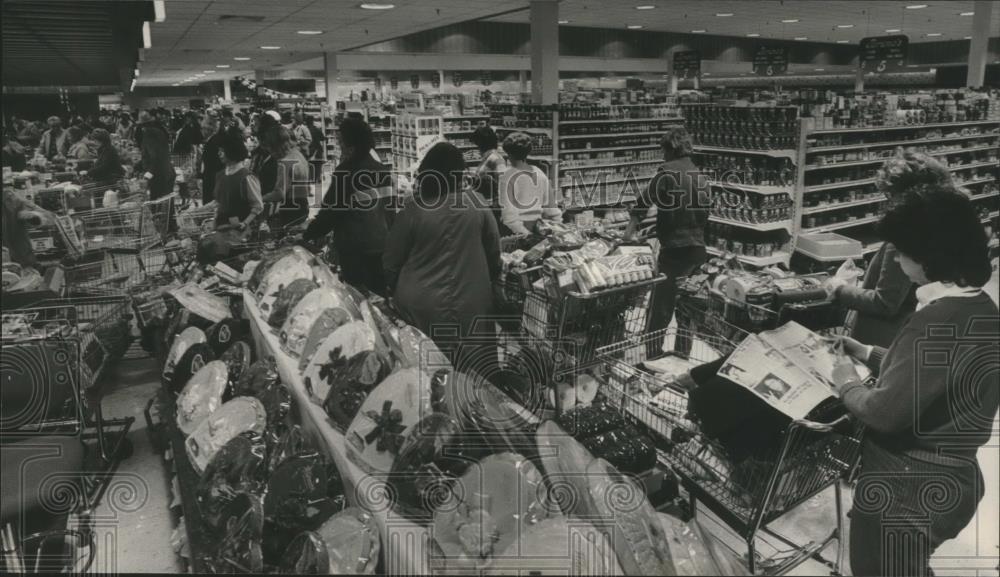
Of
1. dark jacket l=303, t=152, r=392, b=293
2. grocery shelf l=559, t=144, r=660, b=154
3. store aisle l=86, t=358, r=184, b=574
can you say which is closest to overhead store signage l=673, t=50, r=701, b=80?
grocery shelf l=559, t=144, r=660, b=154

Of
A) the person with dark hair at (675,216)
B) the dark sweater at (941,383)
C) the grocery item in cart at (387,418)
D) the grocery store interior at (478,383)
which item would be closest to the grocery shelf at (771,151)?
the grocery store interior at (478,383)

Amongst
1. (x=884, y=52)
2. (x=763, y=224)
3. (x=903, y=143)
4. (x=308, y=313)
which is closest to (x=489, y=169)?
(x=763, y=224)

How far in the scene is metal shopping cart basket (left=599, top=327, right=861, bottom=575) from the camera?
2.11 m

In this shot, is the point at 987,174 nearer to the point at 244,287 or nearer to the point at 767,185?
the point at 767,185

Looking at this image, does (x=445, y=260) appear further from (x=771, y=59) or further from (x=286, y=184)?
(x=771, y=59)

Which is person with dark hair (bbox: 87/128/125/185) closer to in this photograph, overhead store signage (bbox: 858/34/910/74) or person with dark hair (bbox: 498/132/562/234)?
person with dark hair (bbox: 498/132/562/234)

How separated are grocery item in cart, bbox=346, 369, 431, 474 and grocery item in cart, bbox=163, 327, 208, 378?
1416mm

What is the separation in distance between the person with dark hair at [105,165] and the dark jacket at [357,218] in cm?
544

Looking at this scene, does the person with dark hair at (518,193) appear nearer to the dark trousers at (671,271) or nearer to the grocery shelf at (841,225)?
the dark trousers at (671,271)

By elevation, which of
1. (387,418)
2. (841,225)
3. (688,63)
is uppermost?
(688,63)

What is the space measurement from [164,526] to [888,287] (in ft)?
10.7

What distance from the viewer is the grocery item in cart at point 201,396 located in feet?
8.08

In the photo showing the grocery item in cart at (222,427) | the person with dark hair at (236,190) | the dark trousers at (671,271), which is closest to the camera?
the grocery item in cart at (222,427)

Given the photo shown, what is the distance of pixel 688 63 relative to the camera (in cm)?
1753
